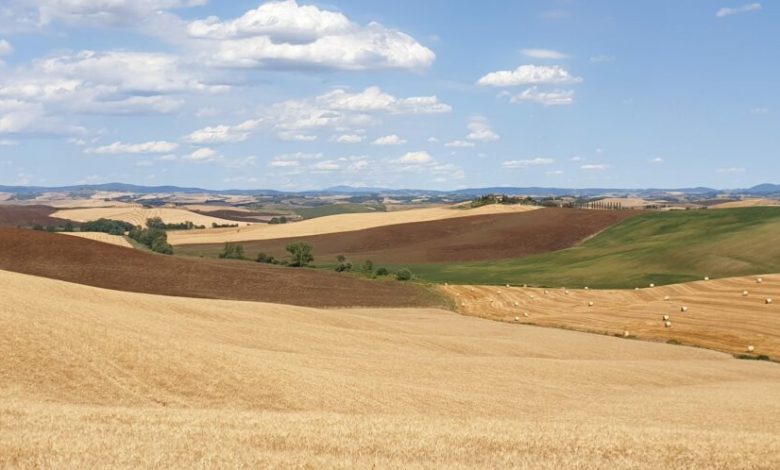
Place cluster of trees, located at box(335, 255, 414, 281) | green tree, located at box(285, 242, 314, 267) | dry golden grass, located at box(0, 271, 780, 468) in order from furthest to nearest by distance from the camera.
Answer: green tree, located at box(285, 242, 314, 267) → cluster of trees, located at box(335, 255, 414, 281) → dry golden grass, located at box(0, 271, 780, 468)

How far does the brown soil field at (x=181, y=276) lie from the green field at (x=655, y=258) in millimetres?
20799

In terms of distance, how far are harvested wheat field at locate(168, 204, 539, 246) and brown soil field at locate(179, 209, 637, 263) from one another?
7.21 meters

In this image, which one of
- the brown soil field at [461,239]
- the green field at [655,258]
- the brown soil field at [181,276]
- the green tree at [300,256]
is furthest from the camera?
the brown soil field at [461,239]

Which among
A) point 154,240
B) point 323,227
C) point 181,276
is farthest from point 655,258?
point 323,227

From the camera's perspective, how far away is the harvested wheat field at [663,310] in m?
52.2

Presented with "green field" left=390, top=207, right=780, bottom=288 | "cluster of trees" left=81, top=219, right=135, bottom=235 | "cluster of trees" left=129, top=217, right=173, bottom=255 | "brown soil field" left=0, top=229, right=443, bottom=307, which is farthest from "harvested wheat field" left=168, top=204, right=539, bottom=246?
"brown soil field" left=0, top=229, right=443, bottom=307

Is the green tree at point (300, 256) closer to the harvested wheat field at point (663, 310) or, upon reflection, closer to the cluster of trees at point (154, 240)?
the cluster of trees at point (154, 240)

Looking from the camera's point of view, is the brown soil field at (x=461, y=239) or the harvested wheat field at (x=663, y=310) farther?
the brown soil field at (x=461, y=239)

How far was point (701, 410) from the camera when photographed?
1052 inches

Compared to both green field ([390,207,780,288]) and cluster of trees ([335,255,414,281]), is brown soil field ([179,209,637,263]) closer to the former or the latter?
green field ([390,207,780,288])

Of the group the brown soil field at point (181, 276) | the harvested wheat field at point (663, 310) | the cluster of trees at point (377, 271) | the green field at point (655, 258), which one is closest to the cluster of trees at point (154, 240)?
the cluster of trees at point (377, 271)

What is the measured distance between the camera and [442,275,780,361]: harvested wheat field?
171 ft

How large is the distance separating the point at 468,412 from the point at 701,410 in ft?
27.5

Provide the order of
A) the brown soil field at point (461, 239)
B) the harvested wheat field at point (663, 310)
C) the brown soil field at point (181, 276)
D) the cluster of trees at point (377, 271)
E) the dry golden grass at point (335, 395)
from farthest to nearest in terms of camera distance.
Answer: the brown soil field at point (461, 239)
the cluster of trees at point (377, 271)
the brown soil field at point (181, 276)
the harvested wheat field at point (663, 310)
the dry golden grass at point (335, 395)
